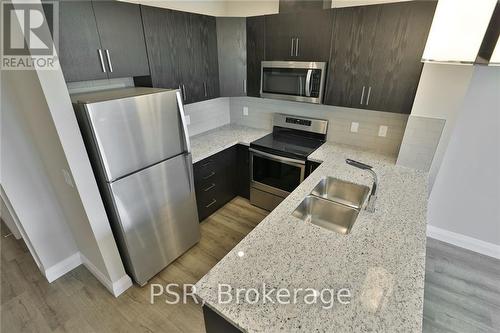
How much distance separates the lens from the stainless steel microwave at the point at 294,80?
7.21 ft

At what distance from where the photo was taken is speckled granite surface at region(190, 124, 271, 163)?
2.51 metres

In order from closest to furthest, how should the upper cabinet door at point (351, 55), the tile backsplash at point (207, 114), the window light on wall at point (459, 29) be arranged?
the window light on wall at point (459, 29), the upper cabinet door at point (351, 55), the tile backsplash at point (207, 114)

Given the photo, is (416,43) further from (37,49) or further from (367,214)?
(37,49)

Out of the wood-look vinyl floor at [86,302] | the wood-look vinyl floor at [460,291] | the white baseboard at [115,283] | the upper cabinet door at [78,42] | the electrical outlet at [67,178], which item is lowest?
the wood-look vinyl floor at [86,302]

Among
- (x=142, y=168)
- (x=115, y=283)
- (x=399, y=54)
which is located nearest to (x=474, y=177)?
(x=399, y=54)

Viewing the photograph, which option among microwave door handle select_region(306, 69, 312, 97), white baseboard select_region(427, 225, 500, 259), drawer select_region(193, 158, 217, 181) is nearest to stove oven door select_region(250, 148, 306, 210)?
drawer select_region(193, 158, 217, 181)

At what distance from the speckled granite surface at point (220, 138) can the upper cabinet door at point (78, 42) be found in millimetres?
1086

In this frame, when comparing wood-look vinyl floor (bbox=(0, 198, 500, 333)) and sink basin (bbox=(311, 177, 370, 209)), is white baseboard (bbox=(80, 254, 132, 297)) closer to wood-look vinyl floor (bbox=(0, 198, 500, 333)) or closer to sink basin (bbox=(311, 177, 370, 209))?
wood-look vinyl floor (bbox=(0, 198, 500, 333))

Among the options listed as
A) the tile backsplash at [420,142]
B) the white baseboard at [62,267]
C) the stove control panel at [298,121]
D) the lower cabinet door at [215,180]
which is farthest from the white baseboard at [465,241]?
the white baseboard at [62,267]

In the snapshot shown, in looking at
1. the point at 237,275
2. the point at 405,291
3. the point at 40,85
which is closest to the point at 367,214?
the point at 405,291

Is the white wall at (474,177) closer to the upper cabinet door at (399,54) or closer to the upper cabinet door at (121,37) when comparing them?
the upper cabinet door at (399,54)

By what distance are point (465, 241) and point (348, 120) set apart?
5.58 ft

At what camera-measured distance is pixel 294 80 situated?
2328mm

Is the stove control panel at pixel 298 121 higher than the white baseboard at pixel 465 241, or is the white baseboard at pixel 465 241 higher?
the stove control panel at pixel 298 121
